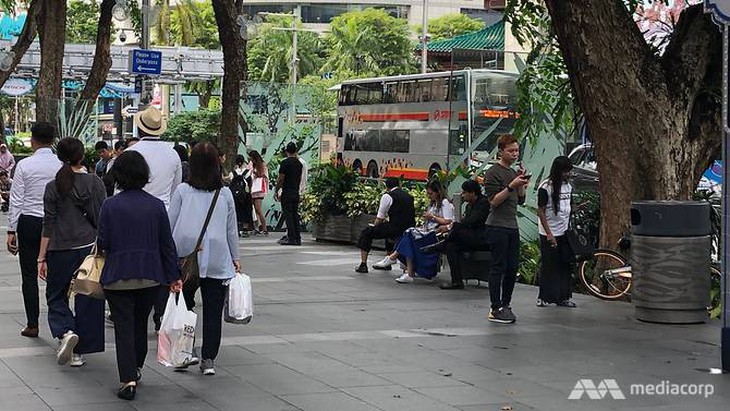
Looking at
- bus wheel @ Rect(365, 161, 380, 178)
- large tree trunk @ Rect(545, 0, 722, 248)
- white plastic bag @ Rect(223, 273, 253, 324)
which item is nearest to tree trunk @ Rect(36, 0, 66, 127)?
→ bus wheel @ Rect(365, 161, 380, 178)

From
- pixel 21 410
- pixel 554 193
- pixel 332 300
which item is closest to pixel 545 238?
pixel 554 193

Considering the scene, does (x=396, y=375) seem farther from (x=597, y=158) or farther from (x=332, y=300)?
(x=597, y=158)

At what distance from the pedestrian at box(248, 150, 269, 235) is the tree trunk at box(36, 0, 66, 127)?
252 inches

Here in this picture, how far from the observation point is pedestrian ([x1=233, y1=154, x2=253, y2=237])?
2231 cm

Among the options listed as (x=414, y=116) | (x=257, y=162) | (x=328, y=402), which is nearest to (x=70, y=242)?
(x=328, y=402)

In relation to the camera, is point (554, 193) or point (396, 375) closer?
point (396, 375)

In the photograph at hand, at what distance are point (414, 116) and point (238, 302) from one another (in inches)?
992

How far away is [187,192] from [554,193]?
528cm

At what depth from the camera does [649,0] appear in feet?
48.5

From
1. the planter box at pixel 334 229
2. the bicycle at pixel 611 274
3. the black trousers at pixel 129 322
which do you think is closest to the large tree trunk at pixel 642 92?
the bicycle at pixel 611 274

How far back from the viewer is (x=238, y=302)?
8.30 meters

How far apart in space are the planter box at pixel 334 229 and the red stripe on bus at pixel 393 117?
1200cm

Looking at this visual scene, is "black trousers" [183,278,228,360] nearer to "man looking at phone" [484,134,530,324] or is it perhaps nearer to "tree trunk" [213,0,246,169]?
"man looking at phone" [484,134,530,324]

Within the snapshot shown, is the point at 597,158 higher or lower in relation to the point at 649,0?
lower
